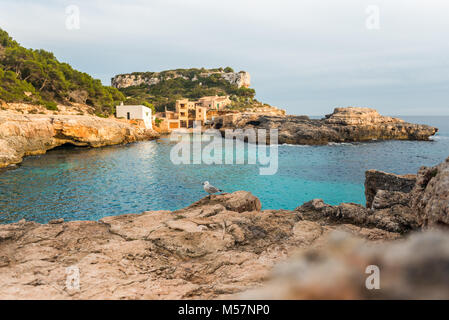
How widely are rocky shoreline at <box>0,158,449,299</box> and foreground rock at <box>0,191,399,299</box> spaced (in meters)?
Result: 0.02

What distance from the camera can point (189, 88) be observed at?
374 feet

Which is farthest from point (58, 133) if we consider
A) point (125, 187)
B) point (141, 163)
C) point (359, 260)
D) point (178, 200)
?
point (359, 260)

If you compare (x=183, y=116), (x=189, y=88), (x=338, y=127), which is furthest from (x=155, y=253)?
(x=189, y=88)

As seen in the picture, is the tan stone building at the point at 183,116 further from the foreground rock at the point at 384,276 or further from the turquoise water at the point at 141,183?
the foreground rock at the point at 384,276

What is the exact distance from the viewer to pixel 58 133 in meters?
32.6

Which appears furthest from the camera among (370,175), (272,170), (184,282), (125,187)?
(272,170)

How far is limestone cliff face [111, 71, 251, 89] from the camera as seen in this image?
118m

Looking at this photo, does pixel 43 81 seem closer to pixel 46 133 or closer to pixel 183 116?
pixel 46 133

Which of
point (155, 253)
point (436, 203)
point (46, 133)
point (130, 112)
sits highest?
point (130, 112)

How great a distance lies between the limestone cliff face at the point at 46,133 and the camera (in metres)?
25.7

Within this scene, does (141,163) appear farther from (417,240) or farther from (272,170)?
(417,240)

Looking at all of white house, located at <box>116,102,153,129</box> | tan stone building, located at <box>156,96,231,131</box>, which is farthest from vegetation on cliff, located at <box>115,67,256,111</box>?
white house, located at <box>116,102,153,129</box>

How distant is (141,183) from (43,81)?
36.4 metres
